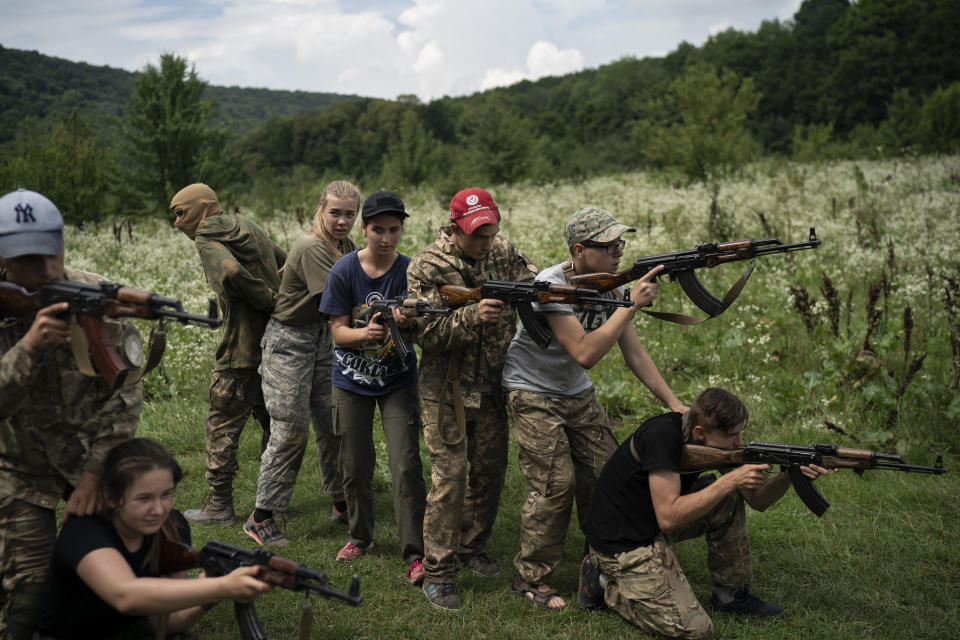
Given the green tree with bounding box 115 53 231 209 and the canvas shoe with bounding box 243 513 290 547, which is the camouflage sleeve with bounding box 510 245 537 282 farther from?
the green tree with bounding box 115 53 231 209

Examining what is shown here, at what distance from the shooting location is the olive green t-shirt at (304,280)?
4855 millimetres

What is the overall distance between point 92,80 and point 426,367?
218ft

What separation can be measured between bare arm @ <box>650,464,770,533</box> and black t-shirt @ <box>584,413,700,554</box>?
0.08 m

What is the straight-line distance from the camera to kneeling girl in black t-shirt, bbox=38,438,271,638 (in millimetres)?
2818

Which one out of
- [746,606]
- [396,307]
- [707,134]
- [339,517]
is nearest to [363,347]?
[396,307]

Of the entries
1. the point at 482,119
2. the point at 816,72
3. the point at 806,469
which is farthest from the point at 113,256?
the point at 816,72

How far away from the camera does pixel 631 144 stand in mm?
49875

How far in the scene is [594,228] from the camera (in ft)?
13.4

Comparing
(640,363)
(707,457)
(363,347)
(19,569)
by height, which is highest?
(363,347)

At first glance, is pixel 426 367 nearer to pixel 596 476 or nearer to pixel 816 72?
pixel 596 476

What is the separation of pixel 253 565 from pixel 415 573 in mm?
1763

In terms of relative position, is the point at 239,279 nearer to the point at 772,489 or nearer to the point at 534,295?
the point at 534,295

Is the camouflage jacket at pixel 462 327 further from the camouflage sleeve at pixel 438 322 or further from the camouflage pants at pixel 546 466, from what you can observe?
the camouflage pants at pixel 546 466

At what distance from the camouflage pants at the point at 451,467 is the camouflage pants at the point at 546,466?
254 millimetres
